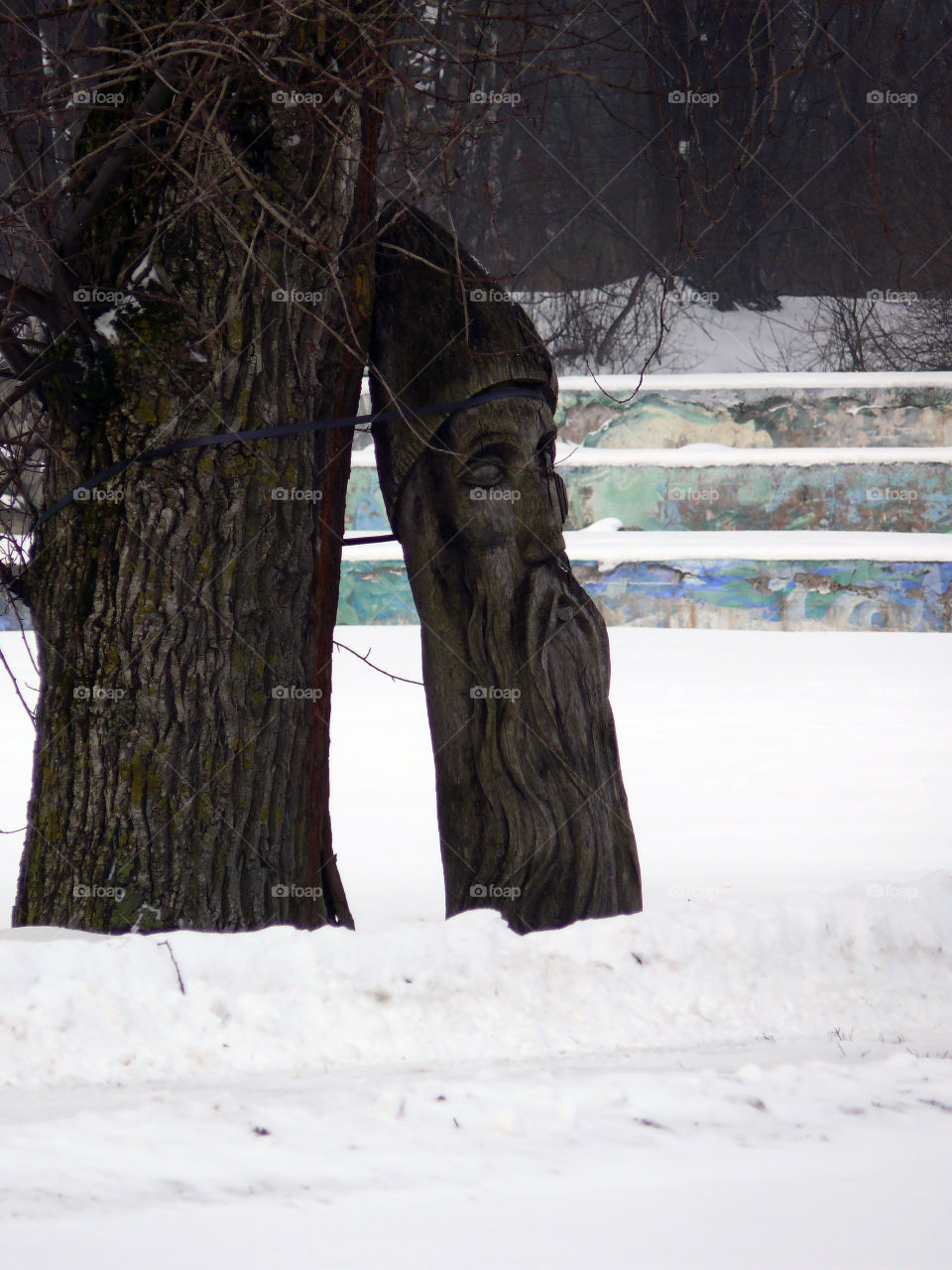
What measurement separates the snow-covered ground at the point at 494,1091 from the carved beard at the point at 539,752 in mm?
347

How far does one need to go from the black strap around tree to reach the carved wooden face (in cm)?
4

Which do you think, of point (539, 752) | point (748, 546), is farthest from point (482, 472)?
point (748, 546)

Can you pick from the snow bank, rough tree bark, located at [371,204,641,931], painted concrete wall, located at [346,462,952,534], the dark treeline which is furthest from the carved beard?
the dark treeline

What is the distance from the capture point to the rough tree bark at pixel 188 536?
3.10 metres

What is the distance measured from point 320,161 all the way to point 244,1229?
2341 millimetres

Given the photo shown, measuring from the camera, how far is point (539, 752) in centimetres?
342

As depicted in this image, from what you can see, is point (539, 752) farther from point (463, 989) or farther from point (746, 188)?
point (746, 188)

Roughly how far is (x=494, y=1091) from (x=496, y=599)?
136cm

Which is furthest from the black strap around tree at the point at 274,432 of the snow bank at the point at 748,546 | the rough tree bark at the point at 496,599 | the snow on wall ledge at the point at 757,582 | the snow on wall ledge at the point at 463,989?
the snow on wall ledge at the point at 757,582

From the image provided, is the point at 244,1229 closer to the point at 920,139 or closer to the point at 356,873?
the point at 356,873

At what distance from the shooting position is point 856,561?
10.6 metres

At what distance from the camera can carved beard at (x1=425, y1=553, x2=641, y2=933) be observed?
3.41m

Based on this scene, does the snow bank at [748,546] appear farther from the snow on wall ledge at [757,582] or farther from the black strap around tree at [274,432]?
the black strap around tree at [274,432]

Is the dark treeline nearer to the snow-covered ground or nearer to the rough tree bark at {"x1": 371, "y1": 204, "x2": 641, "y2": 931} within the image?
the rough tree bark at {"x1": 371, "y1": 204, "x2": 641, "y2": 931}
